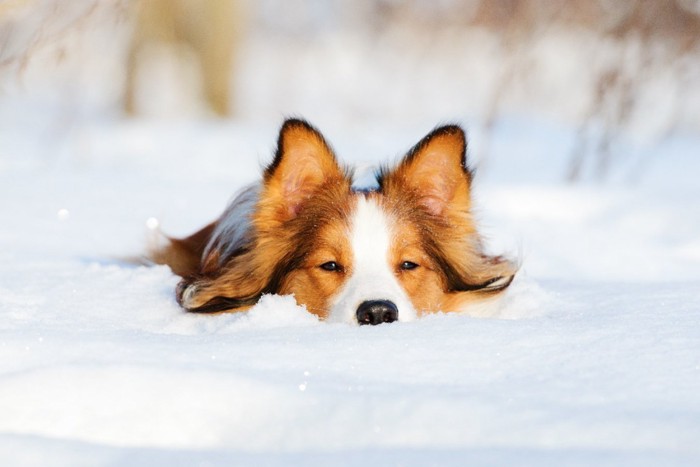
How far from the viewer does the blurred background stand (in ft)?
32.2

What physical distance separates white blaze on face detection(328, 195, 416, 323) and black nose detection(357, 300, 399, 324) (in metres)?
0.03

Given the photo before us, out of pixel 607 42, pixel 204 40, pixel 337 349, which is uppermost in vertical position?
pixel 607 42

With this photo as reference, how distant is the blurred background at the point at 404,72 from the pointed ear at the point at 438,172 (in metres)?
5.09

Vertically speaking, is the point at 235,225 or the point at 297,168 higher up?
the point at 297,168

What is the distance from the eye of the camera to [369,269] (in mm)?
4152

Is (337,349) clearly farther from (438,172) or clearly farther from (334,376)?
(438,172)

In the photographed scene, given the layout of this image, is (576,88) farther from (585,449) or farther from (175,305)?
(585,449)

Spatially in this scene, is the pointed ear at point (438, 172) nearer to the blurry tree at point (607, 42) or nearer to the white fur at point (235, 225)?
the white fur at point (235, 225)

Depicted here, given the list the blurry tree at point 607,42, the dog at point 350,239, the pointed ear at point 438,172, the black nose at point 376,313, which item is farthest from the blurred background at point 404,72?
the black nose at point 376,313

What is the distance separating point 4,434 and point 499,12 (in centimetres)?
886

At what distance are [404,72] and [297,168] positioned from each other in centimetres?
1734

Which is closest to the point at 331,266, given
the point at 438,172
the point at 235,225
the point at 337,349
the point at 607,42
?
the point at 438,172

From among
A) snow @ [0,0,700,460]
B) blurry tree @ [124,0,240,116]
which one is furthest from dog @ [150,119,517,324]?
blurry tree @ [124,0,240,116]

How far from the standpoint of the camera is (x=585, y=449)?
7.50 ft
